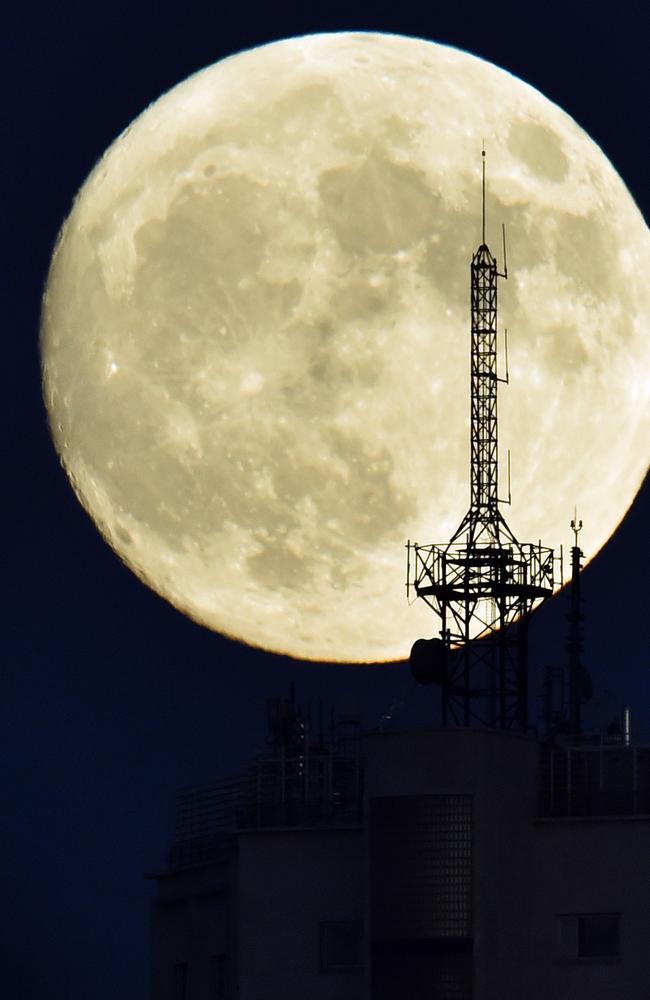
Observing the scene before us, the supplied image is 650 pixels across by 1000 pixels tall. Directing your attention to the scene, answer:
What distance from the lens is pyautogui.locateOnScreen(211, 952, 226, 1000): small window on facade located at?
101 metres

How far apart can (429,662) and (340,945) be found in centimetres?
831

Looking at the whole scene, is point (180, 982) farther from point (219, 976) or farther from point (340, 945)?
point (340, 945)

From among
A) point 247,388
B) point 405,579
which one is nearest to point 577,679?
point 405,579

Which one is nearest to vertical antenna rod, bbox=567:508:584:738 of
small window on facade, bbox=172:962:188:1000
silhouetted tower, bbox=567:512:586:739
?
→ silhouetted tower, bbox=567:512:586:739

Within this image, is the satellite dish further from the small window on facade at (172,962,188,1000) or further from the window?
the small window on facade at (172,962,188,1000)

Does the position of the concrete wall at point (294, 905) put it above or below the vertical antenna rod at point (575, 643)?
below

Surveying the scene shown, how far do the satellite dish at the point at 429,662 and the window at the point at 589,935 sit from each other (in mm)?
8409

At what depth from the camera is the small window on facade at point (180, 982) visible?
104250mm

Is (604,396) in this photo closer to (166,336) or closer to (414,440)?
(414,440)

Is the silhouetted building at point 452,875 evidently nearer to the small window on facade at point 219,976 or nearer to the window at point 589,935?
the window at point 589,935

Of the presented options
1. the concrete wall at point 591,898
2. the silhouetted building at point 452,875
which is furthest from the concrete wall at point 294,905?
the concrete wall at point 591,898

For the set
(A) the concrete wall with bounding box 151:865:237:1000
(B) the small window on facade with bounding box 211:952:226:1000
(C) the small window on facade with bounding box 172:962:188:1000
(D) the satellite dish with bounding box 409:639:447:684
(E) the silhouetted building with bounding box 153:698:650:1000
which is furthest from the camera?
(C) the small window on facade with bounding box 172:962:188:1000

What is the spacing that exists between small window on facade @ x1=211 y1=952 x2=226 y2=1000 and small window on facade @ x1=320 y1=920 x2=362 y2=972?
629 cm

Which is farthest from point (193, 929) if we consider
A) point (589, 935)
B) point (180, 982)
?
point (589, 935)
